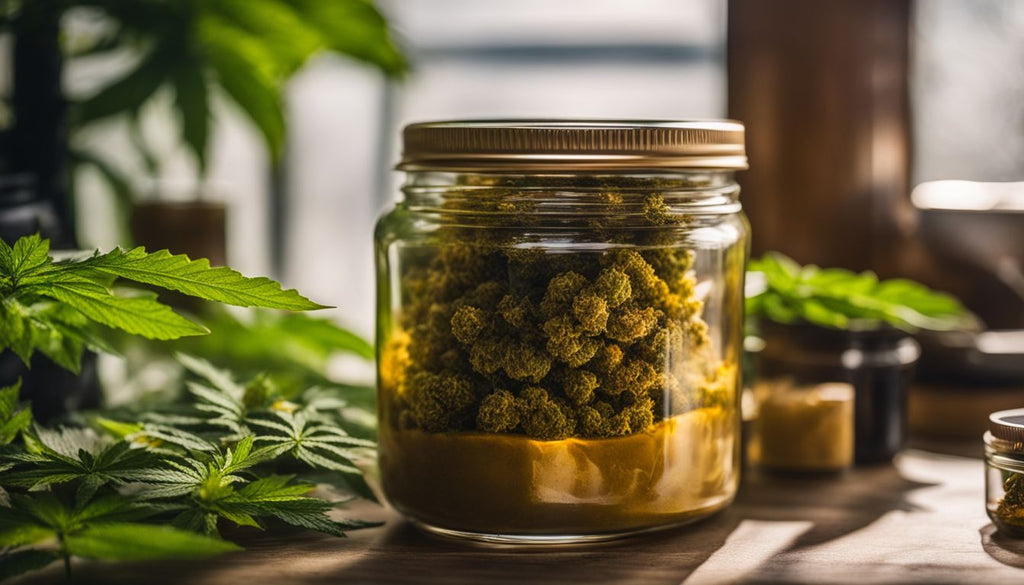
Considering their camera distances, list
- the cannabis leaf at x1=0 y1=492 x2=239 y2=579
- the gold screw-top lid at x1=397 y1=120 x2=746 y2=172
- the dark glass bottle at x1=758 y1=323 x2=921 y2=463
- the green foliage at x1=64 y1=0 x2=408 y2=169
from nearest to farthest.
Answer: the cannabis leaf at x1=0 y1=492 x2=239 y2=579, the gold screw-top lid at x1=397 y1=120 x2=746 y2=172, the dark glass bottle at x1=758 y1=323 x2=921 y2=463, the green foliage at x1=64 y1=0 x2=408 y2=169

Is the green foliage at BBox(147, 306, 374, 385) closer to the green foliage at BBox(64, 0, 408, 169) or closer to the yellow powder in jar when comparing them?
the green foliage at BBox(64, 0, 408, 169)

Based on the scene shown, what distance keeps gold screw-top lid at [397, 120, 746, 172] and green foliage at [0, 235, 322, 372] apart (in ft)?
0.42

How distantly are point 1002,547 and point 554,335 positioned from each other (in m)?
Result: 0.29

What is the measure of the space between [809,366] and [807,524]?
19 cm

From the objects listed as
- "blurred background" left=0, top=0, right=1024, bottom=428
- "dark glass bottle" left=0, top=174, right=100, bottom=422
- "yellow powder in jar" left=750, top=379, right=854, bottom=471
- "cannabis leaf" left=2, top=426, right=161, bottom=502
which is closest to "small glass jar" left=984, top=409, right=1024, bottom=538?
"yellow powder in jar" left=750, top=379, right=854, bottom=471

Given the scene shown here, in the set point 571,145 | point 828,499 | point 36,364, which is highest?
point 571,145

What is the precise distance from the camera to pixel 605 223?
526mm

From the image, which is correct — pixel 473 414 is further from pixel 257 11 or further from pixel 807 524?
pixel 257 11

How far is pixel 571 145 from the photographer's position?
0.52 metres

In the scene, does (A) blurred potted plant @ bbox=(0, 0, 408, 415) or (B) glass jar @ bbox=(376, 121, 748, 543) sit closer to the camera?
(B) glass jar @ bbox=(376, 121, 748, 543)

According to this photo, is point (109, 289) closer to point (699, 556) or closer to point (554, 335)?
point (554, 335)

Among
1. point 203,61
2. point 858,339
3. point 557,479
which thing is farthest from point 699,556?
point 203,61

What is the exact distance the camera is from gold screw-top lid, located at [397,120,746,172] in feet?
1.69

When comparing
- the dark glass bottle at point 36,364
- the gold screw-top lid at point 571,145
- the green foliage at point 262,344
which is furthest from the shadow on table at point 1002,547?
the dark glass bottle at point 36,364
